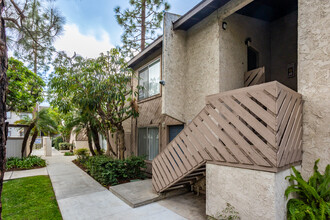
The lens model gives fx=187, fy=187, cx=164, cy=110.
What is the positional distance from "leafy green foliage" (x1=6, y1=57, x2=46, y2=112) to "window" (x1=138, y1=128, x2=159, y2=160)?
6.94 meters

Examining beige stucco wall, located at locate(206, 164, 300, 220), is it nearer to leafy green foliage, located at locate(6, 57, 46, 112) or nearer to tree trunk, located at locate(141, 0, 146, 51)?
leafy green foliage, located at locate(6, 57, 46, 112)

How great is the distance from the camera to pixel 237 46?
6.03 meters

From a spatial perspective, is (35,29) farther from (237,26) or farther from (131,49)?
(131,49)

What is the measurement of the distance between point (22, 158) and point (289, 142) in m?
13.9

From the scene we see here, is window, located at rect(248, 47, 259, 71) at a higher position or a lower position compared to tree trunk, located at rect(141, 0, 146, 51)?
lower

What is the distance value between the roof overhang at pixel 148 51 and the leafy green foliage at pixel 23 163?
827cm

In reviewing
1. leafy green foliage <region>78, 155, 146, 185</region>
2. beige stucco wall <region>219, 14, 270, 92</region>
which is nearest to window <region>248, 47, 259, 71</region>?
beige stucco wall <region>219, 14, 270, 92</region>

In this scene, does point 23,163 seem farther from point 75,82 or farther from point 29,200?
point 29,200

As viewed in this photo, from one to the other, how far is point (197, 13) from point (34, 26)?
4864 mm

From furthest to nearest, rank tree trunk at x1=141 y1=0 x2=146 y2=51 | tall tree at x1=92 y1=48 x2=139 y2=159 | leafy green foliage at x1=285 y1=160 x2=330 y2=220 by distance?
tree trunk at x1=141 y1=0 x2=146 y2=51, tall tree at x1=92 y1=48 x2=139 y2=159, leafy green foliage at x1=285 y1=160 x2=330 y2=220

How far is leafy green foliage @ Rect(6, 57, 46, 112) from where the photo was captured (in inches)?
389

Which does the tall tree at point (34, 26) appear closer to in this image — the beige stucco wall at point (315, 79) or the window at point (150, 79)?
the window at point (150, 79)

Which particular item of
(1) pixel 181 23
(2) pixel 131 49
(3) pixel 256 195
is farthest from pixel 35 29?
(2) pixel 131 49

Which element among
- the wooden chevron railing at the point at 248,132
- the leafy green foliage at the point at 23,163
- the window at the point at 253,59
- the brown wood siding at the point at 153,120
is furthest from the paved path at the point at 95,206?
the window at the point at 253,59
